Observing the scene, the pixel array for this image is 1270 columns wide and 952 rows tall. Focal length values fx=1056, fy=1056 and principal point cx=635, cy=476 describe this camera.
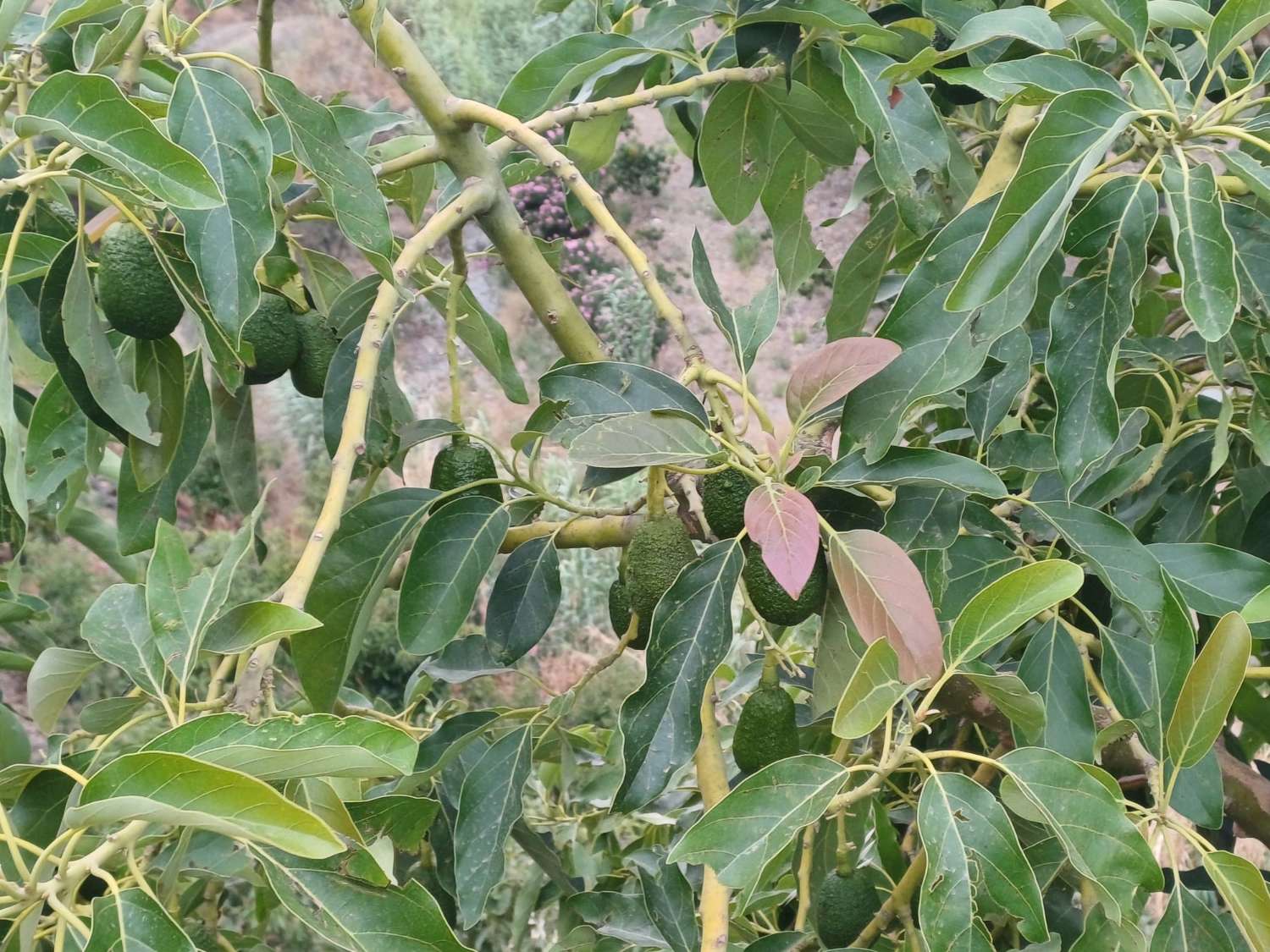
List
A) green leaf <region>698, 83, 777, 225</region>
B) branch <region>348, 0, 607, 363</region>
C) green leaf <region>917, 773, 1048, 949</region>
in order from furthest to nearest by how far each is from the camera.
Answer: green leaf <region>698, 83, 777, 225</region>
branch <region>348, 0, 607, 363</region>
green leaf <region>917, 773, 1048, 949</region>

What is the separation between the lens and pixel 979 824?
46 centimetres

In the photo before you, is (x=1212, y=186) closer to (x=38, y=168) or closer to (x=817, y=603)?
(x=817, y=603)

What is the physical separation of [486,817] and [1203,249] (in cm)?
53

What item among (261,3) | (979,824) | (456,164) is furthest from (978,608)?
(261,3)

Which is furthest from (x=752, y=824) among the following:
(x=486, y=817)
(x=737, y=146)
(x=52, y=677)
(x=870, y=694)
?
(x=737, y=146)

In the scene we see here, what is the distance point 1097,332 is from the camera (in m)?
0.58

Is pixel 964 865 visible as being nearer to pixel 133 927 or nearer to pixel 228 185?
pixel 133 927

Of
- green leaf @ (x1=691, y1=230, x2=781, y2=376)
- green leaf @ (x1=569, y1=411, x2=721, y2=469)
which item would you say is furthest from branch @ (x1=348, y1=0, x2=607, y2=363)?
green leaf @ (x1=569, y1=411, x2=721, y2=469)

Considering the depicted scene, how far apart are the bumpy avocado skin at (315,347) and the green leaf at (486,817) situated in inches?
11.1

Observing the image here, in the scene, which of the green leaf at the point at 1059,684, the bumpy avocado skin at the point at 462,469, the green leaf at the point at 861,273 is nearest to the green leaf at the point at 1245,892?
the green leaf at the point at 1059,684

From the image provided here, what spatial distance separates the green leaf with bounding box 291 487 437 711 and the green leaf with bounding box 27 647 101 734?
4.6 inches

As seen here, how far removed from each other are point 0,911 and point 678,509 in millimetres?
396

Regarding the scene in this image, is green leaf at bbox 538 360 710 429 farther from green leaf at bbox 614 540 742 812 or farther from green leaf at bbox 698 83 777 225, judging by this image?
green leaf at bbox 698 83 777 225

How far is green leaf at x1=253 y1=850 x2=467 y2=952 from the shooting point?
1.37 ft
